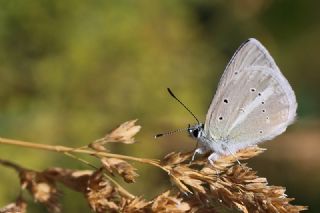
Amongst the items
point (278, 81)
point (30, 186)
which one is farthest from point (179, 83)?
point (30, 186)

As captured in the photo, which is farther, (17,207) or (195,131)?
(195,131)

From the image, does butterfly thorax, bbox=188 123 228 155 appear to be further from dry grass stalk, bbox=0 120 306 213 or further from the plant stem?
the plant stem

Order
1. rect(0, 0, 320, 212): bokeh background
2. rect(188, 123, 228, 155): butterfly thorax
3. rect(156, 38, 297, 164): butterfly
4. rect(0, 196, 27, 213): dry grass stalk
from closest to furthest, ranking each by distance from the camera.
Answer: rect(0, 196, 27, 213): dry grass stalk → rect(188, 123, 228, 155): butterfly thorax → rect(156, 38, 297, 164): butterfly → rect(0, 0, 320, 212): bokeh background

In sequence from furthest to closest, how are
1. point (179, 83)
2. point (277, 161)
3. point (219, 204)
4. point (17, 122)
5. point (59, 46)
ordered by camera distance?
1. point (277, 161)
2. point (179, 83)
3. point (59, 46)
4. point (17, 122)
5. point (219, 204)

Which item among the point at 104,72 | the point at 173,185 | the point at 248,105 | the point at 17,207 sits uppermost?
the point at 104,72

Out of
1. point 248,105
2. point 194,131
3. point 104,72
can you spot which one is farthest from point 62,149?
point 104,72

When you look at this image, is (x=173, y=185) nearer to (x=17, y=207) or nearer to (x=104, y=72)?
(x=17, y=207)

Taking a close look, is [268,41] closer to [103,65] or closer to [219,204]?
[103,65]

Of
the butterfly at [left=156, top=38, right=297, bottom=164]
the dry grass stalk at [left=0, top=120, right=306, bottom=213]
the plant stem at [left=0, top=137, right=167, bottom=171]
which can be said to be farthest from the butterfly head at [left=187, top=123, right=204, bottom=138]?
the plant stem at [left=0, top=137, right=167, bottom=171]
